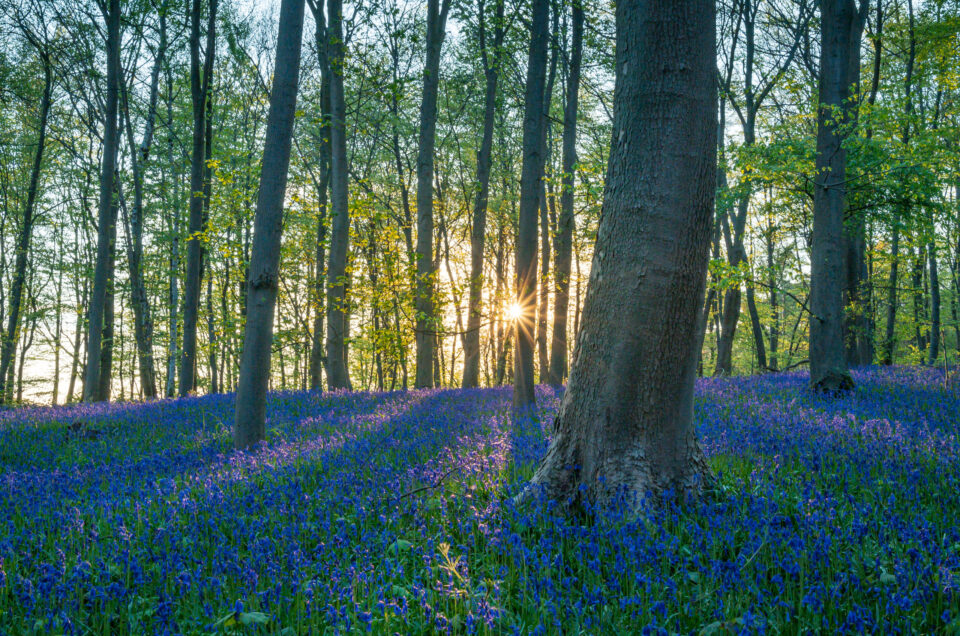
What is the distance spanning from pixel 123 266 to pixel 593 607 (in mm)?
24409

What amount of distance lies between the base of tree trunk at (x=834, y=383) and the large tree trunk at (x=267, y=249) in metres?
8.47

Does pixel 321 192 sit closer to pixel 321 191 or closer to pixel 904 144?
pixel 321 191

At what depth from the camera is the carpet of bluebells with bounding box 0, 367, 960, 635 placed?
2.42 m

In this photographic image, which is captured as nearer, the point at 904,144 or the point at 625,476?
the point at 625,476

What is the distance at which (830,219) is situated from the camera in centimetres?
875

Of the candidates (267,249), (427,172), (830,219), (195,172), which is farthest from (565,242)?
(195,172)

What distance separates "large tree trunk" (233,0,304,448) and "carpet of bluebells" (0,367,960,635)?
0.80m

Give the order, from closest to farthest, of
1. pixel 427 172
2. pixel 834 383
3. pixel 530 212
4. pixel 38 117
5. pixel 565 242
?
1. pixel 834 383
2. pixel 530 212
3. pixel 565 242
4. pixel 427 172
5. pixel 38 117

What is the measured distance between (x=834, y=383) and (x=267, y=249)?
28.9 feet

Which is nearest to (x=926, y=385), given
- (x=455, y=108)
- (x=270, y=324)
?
(x=270, y=324)

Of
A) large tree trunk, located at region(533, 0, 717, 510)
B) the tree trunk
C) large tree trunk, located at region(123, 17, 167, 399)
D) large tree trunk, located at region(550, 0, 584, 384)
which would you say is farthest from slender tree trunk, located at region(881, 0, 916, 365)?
large tree trunk, located at region(123, 17, 167, 399)

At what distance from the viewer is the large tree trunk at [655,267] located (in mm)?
3492

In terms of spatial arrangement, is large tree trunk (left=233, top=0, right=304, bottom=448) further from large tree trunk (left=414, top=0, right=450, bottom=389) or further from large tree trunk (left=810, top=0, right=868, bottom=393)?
large tree trunk (left=810, top=0, right=868, bottom=393)

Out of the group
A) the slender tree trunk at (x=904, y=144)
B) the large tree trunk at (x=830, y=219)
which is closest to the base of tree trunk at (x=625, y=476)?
the large tree trunk at (x=830, y=219)
